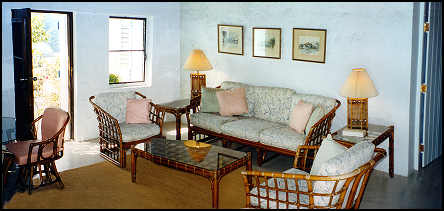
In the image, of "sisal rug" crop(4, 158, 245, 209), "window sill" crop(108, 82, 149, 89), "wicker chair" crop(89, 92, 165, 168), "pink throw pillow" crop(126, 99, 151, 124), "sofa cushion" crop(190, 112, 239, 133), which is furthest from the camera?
"window sill" crop(108, 82, 149, 89)

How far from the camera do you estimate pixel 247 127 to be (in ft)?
20.3

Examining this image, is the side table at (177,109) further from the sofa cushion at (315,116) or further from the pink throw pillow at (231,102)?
the sofa cushion at (315,116)

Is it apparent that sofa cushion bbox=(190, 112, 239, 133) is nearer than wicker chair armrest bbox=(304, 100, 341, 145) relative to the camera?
No

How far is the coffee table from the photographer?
4.62 metres

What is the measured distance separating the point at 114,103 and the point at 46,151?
60.1 inches

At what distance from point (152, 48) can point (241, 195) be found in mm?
3864

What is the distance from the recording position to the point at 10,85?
6.27 m

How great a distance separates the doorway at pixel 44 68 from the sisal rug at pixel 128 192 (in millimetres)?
1322

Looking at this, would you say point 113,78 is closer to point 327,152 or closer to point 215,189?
point 215,189

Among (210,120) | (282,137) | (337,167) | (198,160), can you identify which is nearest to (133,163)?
(198,160)

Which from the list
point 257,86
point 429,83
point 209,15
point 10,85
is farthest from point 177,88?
point 429,83

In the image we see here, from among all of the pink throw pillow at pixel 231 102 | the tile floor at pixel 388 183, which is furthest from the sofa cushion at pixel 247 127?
the tile floor at pixel 388 183

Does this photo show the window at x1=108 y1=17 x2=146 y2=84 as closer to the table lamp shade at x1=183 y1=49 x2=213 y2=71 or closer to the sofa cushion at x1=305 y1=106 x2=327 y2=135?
the table lamp shade at x1=183 y1=49 x2=213 y2=71

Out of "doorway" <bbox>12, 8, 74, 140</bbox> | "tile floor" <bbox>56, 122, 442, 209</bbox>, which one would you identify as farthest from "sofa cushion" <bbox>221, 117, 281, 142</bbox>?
"doorway" <bbox>12, 8, 74, 140</bbox>
